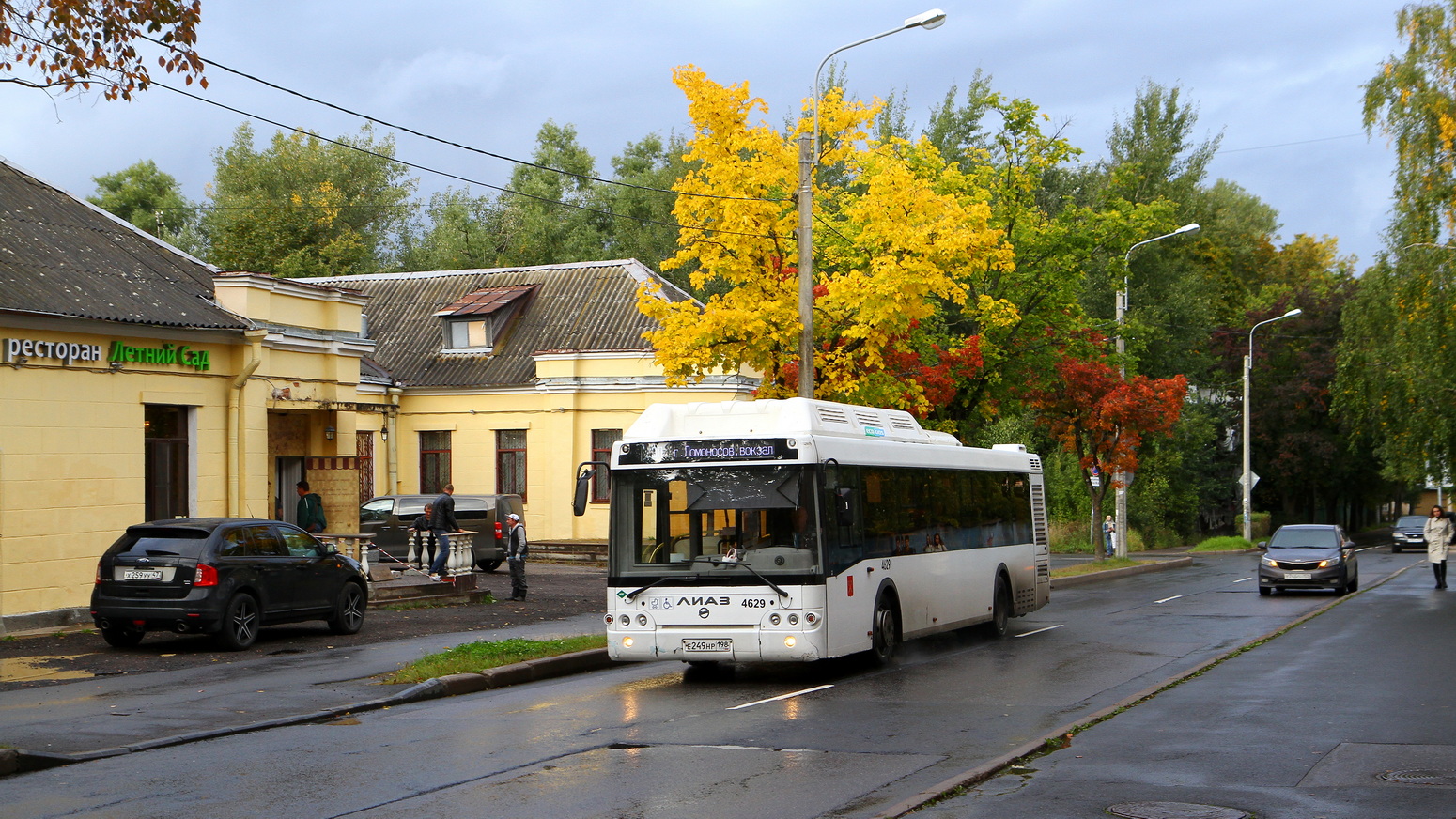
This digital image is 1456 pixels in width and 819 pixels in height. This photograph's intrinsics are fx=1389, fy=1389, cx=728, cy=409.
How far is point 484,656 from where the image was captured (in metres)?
15.2

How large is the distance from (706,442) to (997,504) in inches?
284

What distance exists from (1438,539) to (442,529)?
21333 mm

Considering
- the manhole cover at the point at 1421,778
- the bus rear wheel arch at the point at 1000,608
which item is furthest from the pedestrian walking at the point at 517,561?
the manhole cover at the point at 1421,778

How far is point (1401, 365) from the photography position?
29.1 meters

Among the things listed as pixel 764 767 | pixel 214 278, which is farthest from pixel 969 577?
pixel 214 278

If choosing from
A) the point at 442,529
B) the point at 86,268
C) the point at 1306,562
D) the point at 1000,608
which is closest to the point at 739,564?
the point at 1000,608

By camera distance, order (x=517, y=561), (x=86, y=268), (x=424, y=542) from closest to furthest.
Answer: (x=86, y=268)
(x=517, y=561)
(x=424, y=542)

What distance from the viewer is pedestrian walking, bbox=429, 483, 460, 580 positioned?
24.0m

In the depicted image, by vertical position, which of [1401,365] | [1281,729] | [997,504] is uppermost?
[1401,365]

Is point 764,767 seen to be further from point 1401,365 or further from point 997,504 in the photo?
point 1401,365

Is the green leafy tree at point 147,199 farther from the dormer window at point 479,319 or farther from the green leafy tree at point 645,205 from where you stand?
the dormer window at point 479,319

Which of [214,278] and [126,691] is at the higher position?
[214,278]

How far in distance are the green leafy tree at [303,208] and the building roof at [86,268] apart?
90.1 ft

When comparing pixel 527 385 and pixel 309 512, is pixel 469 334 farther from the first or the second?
pixel 309 512
